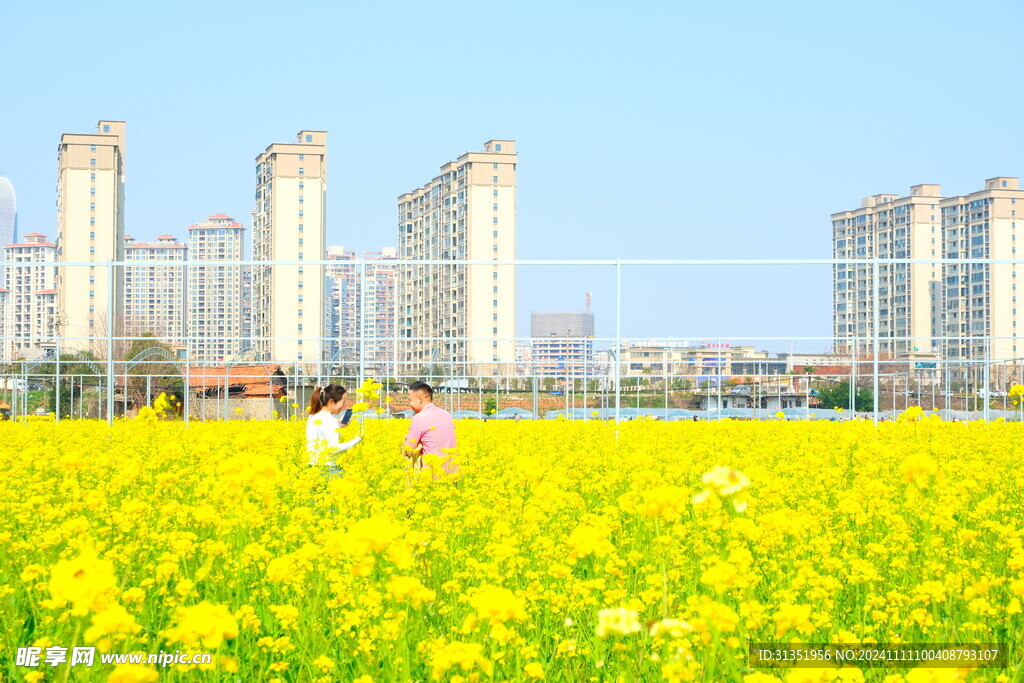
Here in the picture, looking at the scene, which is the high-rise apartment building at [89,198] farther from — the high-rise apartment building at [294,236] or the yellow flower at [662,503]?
the yellow flower at [662,503]

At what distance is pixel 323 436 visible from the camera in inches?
254

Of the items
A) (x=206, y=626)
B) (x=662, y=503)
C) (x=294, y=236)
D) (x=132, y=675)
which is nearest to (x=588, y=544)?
(x=662, y=503)

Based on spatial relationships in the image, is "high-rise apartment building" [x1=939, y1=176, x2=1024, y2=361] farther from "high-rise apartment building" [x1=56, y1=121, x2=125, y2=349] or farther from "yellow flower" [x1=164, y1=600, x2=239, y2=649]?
"yellow flower" [x1=164, y1=600, x2=239, y2=649]

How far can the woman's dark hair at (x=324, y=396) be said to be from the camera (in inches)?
262

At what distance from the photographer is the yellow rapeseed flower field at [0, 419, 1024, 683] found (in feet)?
7.09

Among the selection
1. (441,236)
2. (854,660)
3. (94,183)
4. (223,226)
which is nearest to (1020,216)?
(441,236)

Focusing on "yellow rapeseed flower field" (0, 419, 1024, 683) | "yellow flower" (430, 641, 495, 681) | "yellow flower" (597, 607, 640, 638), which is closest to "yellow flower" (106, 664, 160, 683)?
"yellow rapeseed flower field" (0, 419, 1024, 683)

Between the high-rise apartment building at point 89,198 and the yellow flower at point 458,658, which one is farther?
the high-rise apartment building at point 89,198

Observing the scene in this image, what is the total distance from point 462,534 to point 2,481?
8.37ft

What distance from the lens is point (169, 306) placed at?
112m

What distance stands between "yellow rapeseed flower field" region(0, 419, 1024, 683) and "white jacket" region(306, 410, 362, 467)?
311 mm

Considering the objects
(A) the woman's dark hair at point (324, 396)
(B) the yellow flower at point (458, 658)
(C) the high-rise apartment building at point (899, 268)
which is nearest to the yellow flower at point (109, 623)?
(B) the yellow flower at point (458, 658)

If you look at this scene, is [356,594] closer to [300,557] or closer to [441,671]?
[300,557]

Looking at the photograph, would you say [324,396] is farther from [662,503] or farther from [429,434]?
[662,503]
